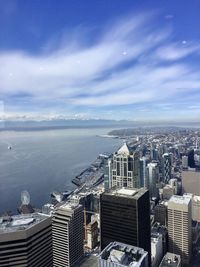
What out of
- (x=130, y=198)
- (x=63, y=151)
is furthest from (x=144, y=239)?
(x=63, y=151)

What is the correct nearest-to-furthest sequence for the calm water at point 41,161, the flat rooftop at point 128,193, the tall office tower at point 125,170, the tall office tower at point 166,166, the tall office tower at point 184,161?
1. the flat rooftop at point 128,193
2. the calm water at point 41,161
3. the tall office tower at point 125,170
4. the tall office tower at point 166,166
5. the tall office tower at point 184,161

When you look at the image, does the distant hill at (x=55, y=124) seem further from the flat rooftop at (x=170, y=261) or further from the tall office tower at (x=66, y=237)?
the flat rooftop at (x=170, y=261)

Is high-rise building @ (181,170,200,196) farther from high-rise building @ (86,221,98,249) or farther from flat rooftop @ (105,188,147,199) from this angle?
flat rooftop @ (105,188,147,199)

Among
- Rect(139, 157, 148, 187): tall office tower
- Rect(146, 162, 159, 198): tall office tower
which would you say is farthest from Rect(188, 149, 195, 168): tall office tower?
Rect(139, 157, 148, 187): tall office tower

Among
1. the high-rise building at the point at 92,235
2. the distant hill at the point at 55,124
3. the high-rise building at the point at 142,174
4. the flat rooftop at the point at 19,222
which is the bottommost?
the high-rise building at the point at 92,235

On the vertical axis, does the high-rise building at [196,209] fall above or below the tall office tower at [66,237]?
below

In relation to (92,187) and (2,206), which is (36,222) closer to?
(2,206)

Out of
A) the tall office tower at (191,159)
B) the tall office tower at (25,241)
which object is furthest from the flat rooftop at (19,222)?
the tall office tower at (191,159)
